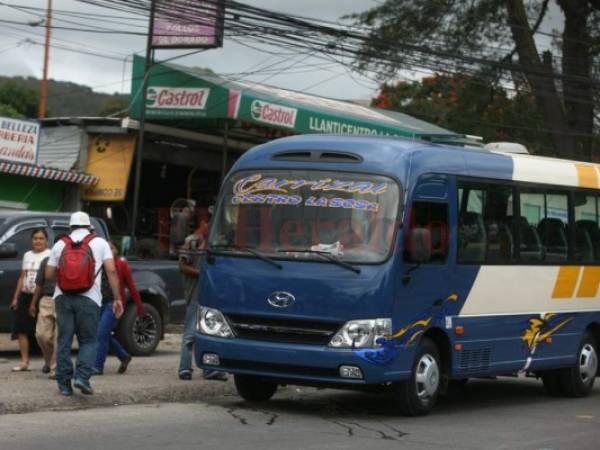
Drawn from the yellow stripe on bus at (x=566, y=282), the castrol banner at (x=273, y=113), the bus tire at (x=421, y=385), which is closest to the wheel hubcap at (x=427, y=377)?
the bus tire at (x=421, y=385)

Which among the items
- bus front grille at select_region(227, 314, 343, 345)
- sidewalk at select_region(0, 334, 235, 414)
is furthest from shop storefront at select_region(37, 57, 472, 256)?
bus front grille at select_region(227, 314, 343, 345)

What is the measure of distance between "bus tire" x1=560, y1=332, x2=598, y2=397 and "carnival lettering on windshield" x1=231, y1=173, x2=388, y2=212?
461 cm

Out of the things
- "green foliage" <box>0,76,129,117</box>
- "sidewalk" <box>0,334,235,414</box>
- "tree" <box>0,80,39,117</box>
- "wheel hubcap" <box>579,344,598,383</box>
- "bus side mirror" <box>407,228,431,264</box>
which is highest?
"green foliage" <box>0,76,129,117</box>

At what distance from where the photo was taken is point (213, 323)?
38.0 feet

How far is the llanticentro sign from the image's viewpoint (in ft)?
82.0

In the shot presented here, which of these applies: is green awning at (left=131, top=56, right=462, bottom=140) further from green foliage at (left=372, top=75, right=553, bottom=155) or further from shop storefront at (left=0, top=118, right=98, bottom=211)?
green foliage at (left=372, top=75, right=553, bottom=155)

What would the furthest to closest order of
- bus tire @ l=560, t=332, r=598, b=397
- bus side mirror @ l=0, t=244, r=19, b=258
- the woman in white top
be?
→ bus side mirror @ l=0, t=244, r=19, b=258 → bus tire @ l=560, t=332, r=598, b=397 → the woman in white top

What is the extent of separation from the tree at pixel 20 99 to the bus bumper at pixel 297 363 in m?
63.7

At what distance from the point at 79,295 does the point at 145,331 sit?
609 cm

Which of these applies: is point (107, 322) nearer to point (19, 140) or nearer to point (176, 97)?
point (19, 140)

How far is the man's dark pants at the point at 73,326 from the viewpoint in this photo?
11242 millimetres

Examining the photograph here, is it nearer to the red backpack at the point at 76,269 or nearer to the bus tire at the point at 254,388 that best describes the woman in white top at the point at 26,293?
the red backpack at the point at 76,269

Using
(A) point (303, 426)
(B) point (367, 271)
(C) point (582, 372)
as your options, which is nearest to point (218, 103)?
(C) point (582, 372)

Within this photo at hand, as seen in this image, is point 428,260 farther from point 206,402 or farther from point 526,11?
point 526,11
